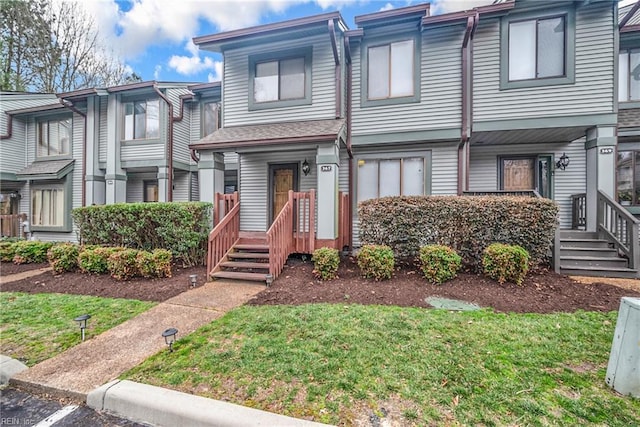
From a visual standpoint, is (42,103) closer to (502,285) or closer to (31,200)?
(31,200)

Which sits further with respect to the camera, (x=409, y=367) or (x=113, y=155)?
(x=113, y=155)

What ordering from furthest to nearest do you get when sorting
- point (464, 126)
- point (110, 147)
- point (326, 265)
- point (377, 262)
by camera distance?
point (110, 147) → point (464, 126) → point (326, 265) → point (377, 262)

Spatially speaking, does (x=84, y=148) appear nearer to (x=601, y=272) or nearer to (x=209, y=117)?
(x=209, y=117)

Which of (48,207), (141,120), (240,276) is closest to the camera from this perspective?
(240,276)

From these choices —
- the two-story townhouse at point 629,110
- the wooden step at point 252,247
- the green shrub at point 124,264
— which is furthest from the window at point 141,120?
the two-story townhouse at point 629,110

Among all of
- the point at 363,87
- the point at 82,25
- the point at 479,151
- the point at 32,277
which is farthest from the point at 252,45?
the point at 82,25

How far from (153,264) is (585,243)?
10252 mm

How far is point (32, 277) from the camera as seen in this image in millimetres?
7125

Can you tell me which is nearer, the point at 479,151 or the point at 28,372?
the point at 28,372

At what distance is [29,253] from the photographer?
8773mm

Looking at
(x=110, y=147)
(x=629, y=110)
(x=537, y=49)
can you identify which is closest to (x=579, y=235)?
(x=629, y=110)

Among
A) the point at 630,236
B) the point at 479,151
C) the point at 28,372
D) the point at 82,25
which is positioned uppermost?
the point at 82,25

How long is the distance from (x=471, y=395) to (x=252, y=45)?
9681 mm

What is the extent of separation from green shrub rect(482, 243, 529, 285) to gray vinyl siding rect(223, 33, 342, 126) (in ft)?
18.0
